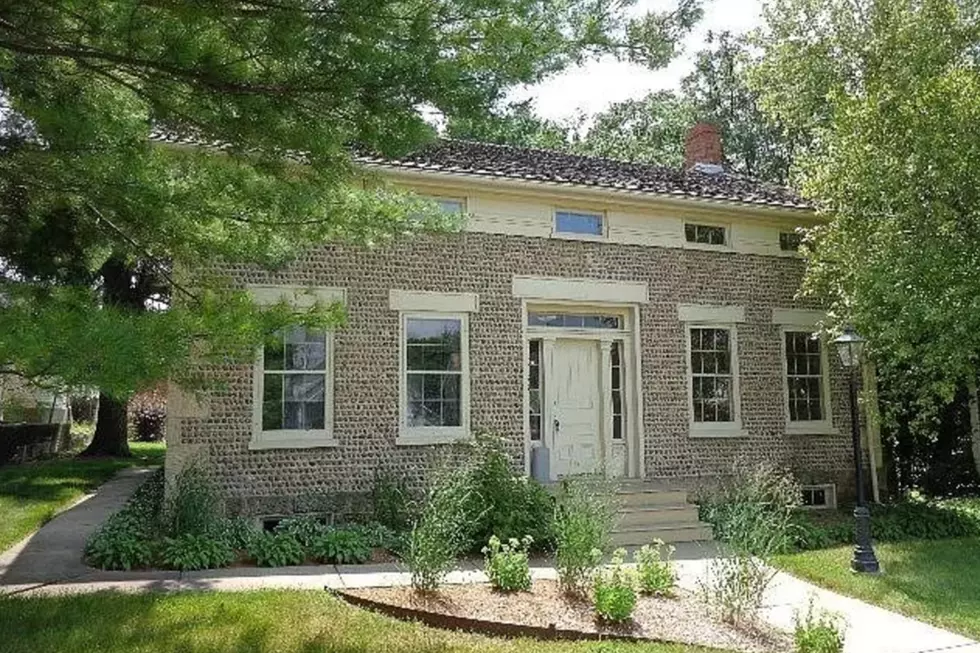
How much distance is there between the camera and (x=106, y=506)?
13312mm

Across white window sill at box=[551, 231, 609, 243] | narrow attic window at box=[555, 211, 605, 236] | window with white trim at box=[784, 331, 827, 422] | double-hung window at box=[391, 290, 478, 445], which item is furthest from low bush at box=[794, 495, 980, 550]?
narrow attic window at box=[555, 211, 605, 236]

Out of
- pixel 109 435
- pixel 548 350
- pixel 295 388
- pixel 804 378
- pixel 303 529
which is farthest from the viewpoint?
pixel 109 435

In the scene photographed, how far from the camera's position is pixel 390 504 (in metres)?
10.7

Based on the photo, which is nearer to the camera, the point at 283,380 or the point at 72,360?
the point at 72,360

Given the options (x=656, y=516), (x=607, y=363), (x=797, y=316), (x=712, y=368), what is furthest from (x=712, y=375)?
(x=656, y=516)

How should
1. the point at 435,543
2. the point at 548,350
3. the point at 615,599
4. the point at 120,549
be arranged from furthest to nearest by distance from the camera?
the point at 548,350 < the point at 120,549 < the point at 435,543 < the point at 615,599

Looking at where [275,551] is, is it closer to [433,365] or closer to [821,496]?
[433,365]

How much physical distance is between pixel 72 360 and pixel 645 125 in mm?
32308

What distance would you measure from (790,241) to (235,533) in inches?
425

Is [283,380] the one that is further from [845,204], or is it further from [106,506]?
[845,204]

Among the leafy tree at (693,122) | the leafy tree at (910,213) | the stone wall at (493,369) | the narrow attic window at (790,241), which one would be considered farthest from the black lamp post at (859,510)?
the leafy tree at (693,122)

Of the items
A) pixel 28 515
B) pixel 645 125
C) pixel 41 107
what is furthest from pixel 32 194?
pixel 645 125

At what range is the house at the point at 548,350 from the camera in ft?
36.4

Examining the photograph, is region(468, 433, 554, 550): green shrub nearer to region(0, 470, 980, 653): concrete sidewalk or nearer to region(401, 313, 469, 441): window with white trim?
region(0, 470, 980, 653): concrete sidewalk
